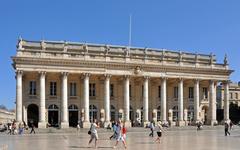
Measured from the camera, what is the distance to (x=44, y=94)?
210 feet

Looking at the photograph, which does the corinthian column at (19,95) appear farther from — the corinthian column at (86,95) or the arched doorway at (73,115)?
A: the corinthian column at (86,95)

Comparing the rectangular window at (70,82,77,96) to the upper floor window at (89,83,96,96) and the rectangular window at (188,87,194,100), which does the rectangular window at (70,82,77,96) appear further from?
the rectangular window at (188,87,194,100)

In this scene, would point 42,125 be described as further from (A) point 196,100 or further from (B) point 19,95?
(A) point 196,100

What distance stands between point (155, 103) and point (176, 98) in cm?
438

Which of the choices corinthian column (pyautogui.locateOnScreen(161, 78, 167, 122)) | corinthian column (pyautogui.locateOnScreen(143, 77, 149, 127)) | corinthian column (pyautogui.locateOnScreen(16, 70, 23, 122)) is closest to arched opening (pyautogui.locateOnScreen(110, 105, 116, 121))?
corinthian column (pyautogui.locateOnScreen(143, 77, 149, 127))

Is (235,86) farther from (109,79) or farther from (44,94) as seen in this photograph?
(44,94)

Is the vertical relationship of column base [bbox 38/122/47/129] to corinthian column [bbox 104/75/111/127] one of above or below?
below

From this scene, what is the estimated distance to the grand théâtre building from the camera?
2520 inches

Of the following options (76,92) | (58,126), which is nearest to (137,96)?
(76,92)

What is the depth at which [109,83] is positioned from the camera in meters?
69.5

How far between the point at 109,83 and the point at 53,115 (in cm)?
1018

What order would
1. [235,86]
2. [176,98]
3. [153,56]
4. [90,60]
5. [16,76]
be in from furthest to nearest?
[235,86] → [176,98] → [153,56] → [90,60] → [16,76]

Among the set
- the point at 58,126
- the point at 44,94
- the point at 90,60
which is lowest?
the point at 58,126

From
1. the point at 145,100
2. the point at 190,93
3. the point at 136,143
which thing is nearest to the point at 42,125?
the point at 145,100
